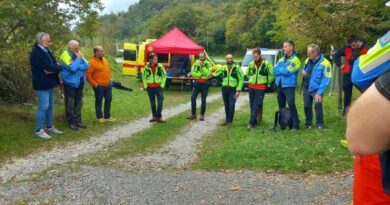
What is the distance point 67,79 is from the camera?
11.2 meters

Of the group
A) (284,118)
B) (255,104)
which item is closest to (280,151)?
(284,118)

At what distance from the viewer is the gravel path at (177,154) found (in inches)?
317

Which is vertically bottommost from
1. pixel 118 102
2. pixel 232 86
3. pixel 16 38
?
pixel 118 102

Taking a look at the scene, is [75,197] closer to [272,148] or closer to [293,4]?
[272,148]

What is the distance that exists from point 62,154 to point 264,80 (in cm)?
532

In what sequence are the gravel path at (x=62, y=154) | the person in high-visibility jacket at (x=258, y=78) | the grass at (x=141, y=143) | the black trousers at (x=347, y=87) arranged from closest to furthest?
the gravel path at (x=62, y=154) → the grass at (x=141, y=143) → the black trousers at (x=347, y=87) → the person in high-visibility jacket at (x=258, y=78)

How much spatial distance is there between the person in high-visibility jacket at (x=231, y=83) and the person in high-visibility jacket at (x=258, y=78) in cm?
88

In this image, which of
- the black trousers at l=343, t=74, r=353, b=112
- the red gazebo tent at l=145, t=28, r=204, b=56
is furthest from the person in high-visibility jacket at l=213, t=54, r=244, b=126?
the red gazebo tent at l=145, t=28, r=204, b=56

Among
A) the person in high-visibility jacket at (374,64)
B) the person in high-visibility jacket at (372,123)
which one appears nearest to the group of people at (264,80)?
the person in high-visibility jacket at (372,123)

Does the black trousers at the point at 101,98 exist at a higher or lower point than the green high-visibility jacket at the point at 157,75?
lower

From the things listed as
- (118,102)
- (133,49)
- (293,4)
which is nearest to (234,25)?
(133,49)

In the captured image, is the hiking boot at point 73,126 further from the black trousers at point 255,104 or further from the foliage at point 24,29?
the black trousers at point 255,104

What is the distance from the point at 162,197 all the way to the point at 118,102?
1242 cm

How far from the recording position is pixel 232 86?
1291cm
